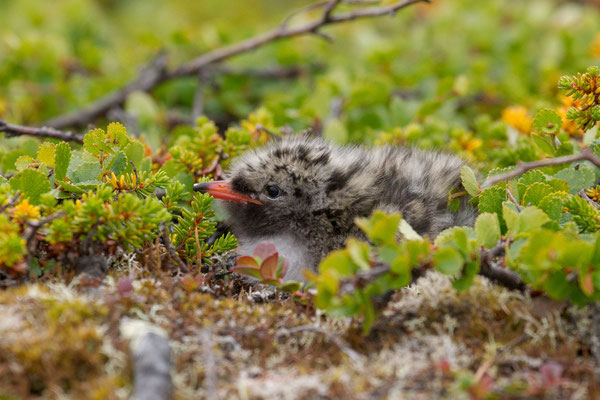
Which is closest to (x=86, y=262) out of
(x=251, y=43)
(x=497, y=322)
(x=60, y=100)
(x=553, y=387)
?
(x=497, y=322)

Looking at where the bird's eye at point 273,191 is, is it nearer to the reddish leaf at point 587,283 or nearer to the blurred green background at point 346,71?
the blurred green background at point 346,71

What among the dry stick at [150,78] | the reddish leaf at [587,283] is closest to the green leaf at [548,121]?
the reddish leaf at [587,283]

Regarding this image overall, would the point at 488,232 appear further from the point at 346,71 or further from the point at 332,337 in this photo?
the point at 346,71

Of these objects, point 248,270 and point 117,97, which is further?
point 117,97

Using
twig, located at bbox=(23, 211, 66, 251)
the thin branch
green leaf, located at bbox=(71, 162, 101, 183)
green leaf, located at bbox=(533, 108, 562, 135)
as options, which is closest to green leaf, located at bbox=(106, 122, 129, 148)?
green leaf, located at bbox=(71, 162, 101, 183)

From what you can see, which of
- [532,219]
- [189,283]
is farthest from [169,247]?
[532,219]
